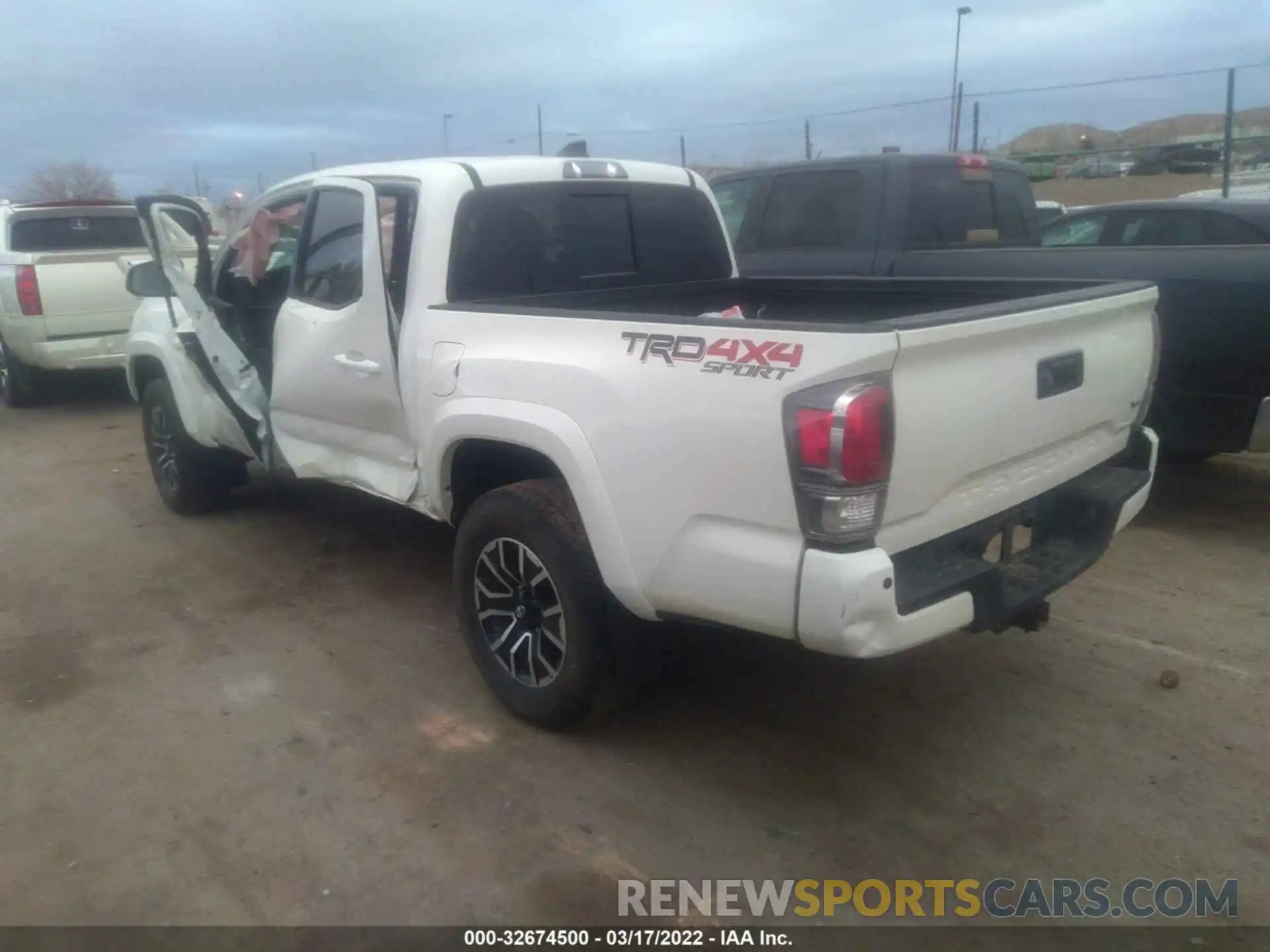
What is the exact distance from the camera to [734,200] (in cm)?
778

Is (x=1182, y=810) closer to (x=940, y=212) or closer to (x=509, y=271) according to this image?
(x=509, y=271)

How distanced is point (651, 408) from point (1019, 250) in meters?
3.81

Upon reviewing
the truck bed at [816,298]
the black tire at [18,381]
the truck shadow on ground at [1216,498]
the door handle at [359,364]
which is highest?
the truck bed at [816,298]

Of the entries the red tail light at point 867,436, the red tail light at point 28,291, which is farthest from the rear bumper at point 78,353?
the red tail light at point 867,436

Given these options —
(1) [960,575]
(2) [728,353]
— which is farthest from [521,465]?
(1) [960,575]

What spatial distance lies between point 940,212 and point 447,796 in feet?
15.5

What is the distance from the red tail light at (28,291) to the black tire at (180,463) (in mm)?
3835

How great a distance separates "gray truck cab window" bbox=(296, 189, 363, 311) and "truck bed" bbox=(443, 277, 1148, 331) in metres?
0.75

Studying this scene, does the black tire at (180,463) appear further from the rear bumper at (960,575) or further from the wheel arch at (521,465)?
the rear bumper at (960,575)

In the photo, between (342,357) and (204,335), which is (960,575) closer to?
(342,357)

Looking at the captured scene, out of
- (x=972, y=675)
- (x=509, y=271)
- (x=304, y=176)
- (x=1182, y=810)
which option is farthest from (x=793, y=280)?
(x=1182, y=810)

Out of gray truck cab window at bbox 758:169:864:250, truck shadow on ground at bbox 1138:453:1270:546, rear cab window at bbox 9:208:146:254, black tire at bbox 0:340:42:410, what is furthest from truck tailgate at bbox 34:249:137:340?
truck shadow on ground at bbox 1138:453:1270:546

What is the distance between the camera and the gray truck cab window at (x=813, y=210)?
6684 millimetres

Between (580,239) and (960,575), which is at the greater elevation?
(580,239)
